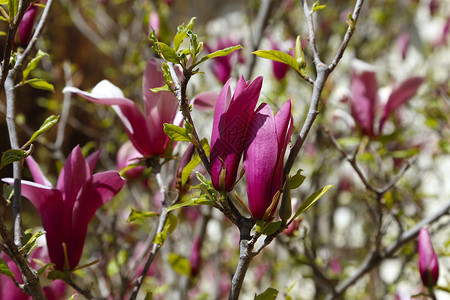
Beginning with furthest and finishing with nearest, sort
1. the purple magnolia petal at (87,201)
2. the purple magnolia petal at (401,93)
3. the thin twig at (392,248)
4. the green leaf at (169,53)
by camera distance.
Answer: the purple magnolia petal at (401,93)
the thin twig at (392,248)
the purple magnolia petal at (87,201)
the green leaf at (169,53)

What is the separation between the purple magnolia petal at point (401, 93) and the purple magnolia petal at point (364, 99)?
2cm

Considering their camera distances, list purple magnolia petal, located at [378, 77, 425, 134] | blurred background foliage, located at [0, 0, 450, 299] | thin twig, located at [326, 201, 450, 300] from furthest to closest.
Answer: blurred background foliage, located at [0, 0, 450, 299] < purple magnolia petal, located at [378, 77, 425, 134] < thin twig, located at [326, 201, 450, 300]

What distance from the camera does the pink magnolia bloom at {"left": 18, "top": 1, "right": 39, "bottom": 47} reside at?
558 mm

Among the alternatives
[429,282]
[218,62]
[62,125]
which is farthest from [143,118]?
[62,125]

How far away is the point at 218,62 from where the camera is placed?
Result: 113 cm

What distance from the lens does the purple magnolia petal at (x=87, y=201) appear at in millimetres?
493

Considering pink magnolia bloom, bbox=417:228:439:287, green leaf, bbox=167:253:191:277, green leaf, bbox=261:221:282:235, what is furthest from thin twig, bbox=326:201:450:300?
green leaf, bbox=261:221:282:235

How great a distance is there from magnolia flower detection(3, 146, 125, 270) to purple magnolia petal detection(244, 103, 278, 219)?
0.17 meters

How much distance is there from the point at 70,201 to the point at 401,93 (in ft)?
2.18

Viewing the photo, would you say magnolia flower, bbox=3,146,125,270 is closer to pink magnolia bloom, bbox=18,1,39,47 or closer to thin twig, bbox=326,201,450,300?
pink magnolia bloom, bbox=18,1,39,47

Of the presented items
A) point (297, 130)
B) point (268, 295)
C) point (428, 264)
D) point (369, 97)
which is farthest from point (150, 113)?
point (297, 130)

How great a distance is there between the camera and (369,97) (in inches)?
34.7

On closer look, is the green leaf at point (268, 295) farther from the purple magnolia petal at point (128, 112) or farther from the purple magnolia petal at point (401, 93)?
the purple magnolia petal at point (401, 93)

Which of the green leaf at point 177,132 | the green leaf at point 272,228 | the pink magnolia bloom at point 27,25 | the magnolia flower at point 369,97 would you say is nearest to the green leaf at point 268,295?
the green leaf at point 272,228
